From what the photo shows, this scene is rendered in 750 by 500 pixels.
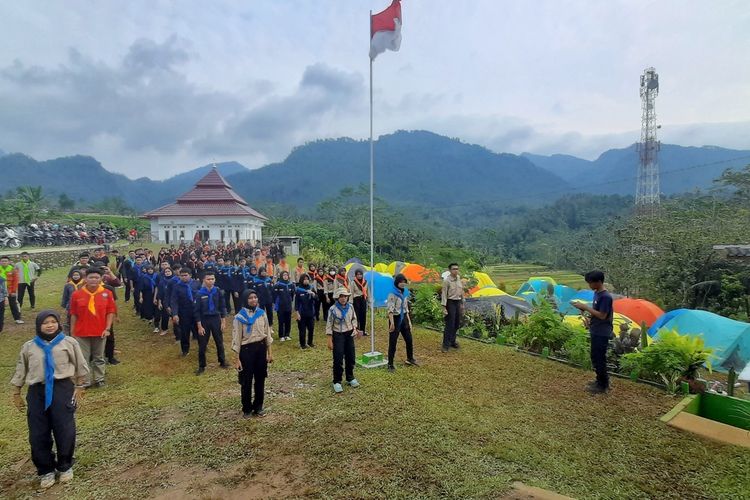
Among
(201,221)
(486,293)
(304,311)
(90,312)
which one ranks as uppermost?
(201,221)

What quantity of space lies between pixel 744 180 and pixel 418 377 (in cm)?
3229

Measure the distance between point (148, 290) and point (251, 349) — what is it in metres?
6.18

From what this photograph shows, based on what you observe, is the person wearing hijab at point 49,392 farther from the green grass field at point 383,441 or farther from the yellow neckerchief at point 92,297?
the yellow neckerchief at point 92,297

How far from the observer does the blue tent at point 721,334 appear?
884 cm

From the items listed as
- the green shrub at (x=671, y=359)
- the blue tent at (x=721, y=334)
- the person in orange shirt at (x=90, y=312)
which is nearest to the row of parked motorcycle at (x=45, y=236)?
the person in orange shirt at (x=90, y=312)

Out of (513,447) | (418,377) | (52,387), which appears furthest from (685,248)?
(52,387)

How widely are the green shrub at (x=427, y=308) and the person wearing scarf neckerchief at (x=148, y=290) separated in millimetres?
6219

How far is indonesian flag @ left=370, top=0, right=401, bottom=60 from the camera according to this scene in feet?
23.7

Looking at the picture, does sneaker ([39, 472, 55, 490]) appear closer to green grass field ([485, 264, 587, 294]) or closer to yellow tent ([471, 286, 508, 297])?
yellow tent ([471, 286, 508, 297])

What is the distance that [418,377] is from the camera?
6734 millimetres

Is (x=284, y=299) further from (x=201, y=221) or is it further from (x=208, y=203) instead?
(x=208, y=203)

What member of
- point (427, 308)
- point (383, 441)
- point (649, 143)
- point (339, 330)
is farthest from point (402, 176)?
point (383, 441)

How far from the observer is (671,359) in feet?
20.6

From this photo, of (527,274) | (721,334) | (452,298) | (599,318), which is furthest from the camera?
(527,274)
